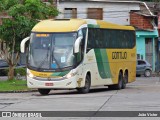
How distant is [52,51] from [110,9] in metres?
33.8

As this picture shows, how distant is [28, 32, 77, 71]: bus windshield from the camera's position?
88.2ft

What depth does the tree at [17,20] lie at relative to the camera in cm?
3534

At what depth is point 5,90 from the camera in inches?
1214

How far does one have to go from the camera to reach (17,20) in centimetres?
3547

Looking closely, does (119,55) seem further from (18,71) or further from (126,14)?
(126,14)

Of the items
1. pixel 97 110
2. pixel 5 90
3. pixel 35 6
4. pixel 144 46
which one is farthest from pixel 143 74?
pixel 97 110

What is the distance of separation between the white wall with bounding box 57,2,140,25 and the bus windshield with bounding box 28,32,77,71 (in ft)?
102

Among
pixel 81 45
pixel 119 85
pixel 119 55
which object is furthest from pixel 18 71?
pixel 81 45

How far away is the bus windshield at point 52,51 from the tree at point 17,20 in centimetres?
809

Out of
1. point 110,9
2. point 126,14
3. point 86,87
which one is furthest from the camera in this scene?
point 126,14

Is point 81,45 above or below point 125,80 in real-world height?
above

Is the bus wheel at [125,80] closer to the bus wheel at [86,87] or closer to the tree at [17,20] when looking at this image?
the bus wheel at [86,87]

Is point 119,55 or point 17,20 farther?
point 17,20

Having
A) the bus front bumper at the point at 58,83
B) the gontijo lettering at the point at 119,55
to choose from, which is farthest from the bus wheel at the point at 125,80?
the bus front bumper at the point at 58,83
